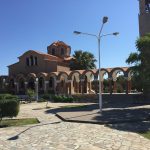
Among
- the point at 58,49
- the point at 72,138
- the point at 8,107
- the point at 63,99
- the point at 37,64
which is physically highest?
the point at 58,49

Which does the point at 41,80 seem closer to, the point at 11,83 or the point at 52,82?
the point at 52,82

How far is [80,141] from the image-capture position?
1161cm

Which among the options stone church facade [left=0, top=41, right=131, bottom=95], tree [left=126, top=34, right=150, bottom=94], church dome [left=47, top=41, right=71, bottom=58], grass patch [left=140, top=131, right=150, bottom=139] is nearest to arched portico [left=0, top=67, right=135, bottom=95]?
stone church facade [left=0, top=41, right=131, bottom=95]

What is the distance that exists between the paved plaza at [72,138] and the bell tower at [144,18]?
19775 millimetres

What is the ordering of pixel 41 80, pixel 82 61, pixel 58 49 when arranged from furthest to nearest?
1. pixel 58 49
2. pixel 82 61
3. pixel 41 80

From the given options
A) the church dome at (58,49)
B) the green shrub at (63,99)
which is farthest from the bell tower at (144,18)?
the church dome at (58,49)

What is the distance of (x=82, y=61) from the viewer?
2250 inches

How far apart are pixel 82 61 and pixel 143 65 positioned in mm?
35037

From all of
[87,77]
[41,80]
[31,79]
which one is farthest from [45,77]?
[87,77]

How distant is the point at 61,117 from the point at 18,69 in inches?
1470

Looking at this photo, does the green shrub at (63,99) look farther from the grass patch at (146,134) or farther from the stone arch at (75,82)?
the grass patch at (146,134)

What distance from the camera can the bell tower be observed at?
109 feet

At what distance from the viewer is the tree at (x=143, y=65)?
21250 mm

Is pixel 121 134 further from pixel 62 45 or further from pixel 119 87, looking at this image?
pixel 62 45
